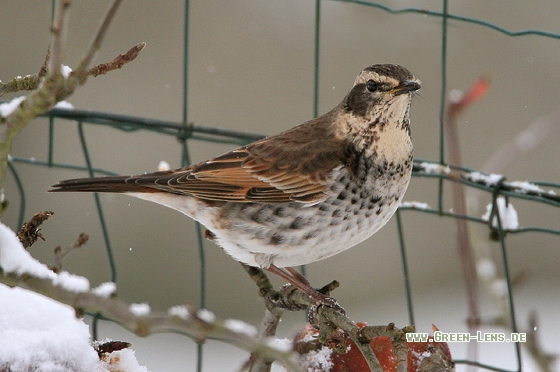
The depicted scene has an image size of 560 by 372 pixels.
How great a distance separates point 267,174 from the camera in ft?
11.7

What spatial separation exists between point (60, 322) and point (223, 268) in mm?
5131

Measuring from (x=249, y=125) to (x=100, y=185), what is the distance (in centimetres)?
408

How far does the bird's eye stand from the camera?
131 inches

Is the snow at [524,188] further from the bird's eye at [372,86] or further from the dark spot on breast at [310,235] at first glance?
the dark spot on breast at [310,235]

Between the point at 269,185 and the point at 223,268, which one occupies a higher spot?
the point at 223,268

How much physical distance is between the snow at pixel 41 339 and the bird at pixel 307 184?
1.08 meters

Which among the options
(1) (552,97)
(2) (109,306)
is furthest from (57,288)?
(1) (552,97)

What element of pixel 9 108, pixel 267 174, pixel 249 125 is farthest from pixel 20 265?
pixel 249 125

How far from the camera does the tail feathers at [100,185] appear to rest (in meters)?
3.19

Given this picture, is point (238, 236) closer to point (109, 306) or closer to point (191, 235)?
point (109, 306)

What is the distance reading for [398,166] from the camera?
3.38 meters

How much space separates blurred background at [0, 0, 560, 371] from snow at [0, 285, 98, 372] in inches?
176

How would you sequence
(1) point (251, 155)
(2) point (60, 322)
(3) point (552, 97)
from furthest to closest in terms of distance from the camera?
(3) point (552, 97), (1) point (251, 155), (2) point (60, 322)

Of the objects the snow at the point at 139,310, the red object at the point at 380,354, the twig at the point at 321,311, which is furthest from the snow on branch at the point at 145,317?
the red object at the point at 380,354
